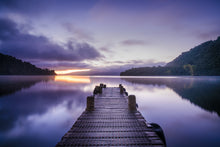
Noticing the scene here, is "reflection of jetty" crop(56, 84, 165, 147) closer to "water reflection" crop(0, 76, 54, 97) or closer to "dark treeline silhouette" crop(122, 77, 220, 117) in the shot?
"dark treeline silhouette" crop(122, 77, 220, 117)

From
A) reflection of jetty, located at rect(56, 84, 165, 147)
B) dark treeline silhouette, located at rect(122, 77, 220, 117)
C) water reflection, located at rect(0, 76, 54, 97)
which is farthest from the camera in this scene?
water reflection, located at rect(0, 76, 54, 97)

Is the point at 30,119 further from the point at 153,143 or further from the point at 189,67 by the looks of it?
the point at 189,67

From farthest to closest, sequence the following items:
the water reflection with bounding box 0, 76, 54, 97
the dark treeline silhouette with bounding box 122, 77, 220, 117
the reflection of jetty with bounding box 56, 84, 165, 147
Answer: the water reflection with bounding box 0, 76, 54, 97 → the dark treeline silhouette with bounding box 122, 77, 220, 117 → the reflection of jetty with bounding box 56, 84, 165, 147

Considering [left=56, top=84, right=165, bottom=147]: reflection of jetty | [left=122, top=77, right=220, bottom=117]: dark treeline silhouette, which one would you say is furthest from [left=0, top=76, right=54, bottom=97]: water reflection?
[left=122, top=77, right=220, bottom=117]: dark treeline silhouette

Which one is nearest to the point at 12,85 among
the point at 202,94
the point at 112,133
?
the point at 112,133

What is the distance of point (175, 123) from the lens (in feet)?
37.4

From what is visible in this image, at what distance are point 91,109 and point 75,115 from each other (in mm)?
5726

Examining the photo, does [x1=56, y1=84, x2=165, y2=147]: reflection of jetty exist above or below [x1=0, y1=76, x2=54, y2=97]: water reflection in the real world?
above

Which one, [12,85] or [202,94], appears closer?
[202,94]

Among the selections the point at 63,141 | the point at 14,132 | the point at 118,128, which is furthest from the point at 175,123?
the point at 14,132

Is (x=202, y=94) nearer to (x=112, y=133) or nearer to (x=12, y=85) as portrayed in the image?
(x=112, y=133)

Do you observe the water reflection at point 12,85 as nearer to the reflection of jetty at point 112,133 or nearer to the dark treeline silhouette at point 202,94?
the reflection of jetty at point 112,133

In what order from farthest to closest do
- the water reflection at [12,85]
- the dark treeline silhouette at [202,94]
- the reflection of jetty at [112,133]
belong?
the water reflection at [12,85] < the dark treeline silhouette at [202,94] < the reflection of jetty at [112,133]

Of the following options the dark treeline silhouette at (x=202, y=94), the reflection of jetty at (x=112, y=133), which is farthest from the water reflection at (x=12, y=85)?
the dark treeline silhouette at (x=202, y=94)
